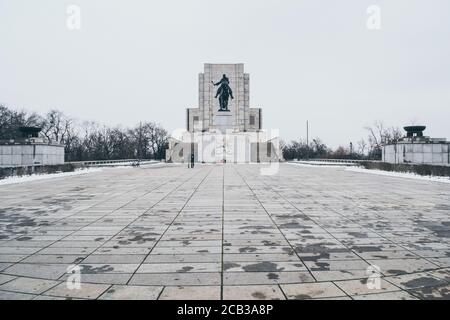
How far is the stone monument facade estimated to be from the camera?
6625cm

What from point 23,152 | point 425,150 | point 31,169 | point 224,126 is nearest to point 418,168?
point 425,150

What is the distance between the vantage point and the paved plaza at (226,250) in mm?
4148

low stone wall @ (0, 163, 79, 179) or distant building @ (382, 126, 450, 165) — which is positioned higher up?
distant building @ (382, 126, 450, 165)

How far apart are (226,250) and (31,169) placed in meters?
21.3

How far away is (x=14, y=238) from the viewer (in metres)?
6.71

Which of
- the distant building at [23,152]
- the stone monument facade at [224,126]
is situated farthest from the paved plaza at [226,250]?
the stone monument facade at [224,126]

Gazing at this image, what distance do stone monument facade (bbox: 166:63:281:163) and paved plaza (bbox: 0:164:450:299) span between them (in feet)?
181

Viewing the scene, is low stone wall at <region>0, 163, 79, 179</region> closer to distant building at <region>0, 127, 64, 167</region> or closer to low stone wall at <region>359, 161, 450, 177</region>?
distant building at <region>0, 127, 64, 167</region>

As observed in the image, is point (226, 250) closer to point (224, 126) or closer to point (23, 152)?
point (23, 152)

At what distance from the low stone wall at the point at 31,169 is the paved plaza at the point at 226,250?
10975 millimetres

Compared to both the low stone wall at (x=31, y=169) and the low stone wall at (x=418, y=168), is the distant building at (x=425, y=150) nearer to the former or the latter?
the low stone wall at (x=418, y=168)

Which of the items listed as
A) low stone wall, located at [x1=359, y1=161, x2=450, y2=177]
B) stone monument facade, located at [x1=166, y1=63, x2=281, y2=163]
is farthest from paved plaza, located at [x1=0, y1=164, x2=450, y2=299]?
stone monument facade, located at [x1=166, y1=63, x2=281, y2=163]

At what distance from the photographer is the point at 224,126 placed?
71812 mm

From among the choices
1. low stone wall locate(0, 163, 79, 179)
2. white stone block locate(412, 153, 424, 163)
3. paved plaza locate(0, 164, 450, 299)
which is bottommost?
paved plaza locate(0, 164, 450, 299)
